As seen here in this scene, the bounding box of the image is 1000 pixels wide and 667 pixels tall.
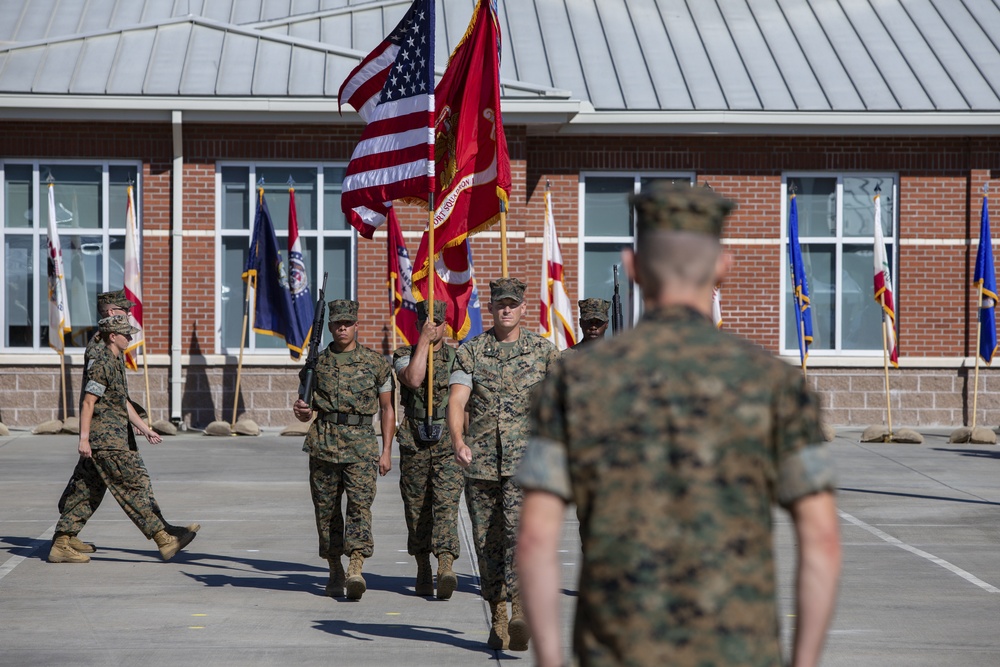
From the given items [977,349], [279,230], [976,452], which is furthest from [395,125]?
[977,349]

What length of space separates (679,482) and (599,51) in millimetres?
19701

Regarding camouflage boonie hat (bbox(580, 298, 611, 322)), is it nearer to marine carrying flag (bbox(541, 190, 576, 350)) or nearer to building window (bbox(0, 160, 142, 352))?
marine carrying flag (bbox(541, 190, 576, 350))

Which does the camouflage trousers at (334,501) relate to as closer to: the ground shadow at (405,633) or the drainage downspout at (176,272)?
the ground shadow at (405,633)

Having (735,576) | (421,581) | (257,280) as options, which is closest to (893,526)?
(421,581)

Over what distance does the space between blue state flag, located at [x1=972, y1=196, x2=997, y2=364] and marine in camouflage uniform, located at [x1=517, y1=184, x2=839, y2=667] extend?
17.5 metres

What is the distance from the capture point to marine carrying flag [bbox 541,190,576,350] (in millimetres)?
18578

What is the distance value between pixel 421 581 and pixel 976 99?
1500cm

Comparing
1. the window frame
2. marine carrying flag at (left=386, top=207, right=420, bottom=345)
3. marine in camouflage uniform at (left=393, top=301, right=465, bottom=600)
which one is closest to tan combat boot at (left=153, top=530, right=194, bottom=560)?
marine in camouflage uniform at (left=393, top=301, right=465, bottom=600)

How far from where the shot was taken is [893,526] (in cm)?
1139

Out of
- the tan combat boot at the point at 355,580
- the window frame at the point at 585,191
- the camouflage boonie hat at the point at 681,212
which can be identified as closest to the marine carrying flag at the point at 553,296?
the window frame at the point at 585,191

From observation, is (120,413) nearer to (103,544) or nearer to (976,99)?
(103,544)

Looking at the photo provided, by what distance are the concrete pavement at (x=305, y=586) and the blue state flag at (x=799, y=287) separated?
5.24 m

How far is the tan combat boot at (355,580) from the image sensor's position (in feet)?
27.2

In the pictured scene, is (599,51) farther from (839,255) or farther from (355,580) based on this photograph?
(355,580)
